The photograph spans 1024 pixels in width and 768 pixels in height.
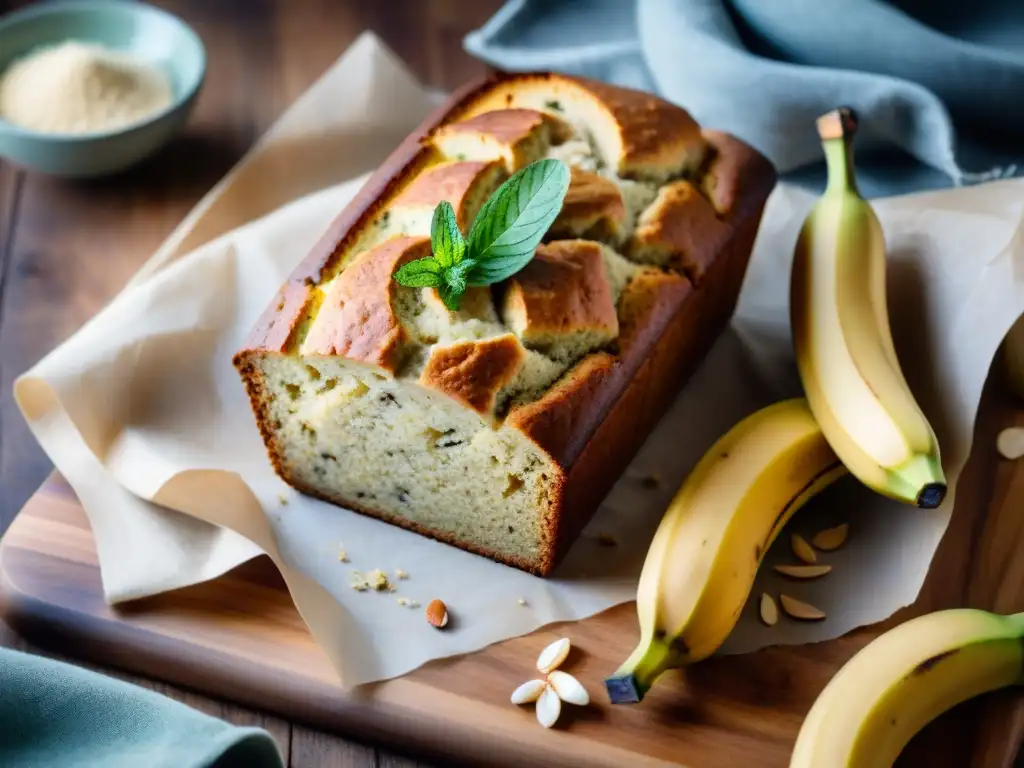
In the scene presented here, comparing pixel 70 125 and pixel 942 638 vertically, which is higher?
pixel 70 125

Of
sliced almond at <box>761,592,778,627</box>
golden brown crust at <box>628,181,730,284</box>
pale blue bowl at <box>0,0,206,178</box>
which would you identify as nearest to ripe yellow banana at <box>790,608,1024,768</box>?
sliced almond at <box>761,592,778,627</box>

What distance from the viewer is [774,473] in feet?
6.97

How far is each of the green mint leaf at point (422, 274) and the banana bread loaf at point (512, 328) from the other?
0.03 meters

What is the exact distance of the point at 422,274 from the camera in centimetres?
200

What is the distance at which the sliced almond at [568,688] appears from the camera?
1.95 meters

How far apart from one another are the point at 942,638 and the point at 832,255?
2.82ft

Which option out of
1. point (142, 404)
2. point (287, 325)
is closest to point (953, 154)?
point (287, 325)

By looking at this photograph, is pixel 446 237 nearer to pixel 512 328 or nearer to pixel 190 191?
pixel 512 328

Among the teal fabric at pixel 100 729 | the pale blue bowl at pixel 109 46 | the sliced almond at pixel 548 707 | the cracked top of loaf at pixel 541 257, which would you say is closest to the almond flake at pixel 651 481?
the cracked top of loaf at pixel 541 257

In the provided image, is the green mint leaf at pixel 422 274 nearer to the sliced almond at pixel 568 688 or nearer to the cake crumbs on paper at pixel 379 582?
the cake crumbs on paper at pixel 379 582

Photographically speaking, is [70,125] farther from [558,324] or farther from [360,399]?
[558,324]

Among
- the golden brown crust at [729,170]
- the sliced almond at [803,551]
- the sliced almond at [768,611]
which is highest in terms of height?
the golden brown crust at [729,170]

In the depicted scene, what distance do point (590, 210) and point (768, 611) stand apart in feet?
2.66

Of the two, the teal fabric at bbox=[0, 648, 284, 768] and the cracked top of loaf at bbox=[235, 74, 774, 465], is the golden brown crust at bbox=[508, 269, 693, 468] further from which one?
the teal fabric at bbox=[0, 648, 284, 768]
